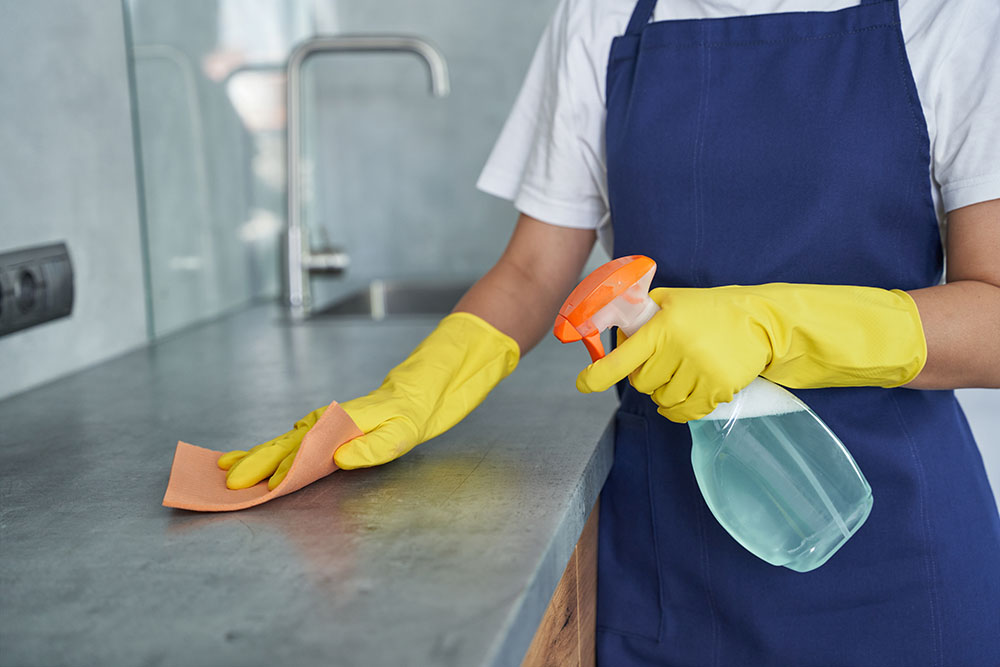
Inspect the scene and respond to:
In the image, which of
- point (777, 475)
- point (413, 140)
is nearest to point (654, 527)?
point (777, 475)

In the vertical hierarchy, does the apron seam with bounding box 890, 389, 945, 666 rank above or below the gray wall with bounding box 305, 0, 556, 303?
below

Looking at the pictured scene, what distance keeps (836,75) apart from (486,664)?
785mm

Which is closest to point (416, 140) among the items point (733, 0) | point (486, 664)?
point (733, 0)

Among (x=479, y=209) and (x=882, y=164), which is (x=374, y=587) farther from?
(x=479, y=209)

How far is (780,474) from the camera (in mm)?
896

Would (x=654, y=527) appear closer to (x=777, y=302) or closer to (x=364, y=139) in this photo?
(x=777, y=302)

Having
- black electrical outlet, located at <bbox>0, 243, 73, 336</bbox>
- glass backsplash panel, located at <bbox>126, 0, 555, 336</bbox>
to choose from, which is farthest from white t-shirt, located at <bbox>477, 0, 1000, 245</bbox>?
glass backsplash panel, located at <bbox>126, 0, 555, 336</bbox>

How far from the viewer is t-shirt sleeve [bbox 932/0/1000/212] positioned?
90 centimetres

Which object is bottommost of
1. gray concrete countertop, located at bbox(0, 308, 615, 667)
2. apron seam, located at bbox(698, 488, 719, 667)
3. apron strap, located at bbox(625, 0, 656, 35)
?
apron seam, located at bbox(698, 488, 719, 667)

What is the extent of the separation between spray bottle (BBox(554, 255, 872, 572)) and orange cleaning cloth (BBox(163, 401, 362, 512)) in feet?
0.84

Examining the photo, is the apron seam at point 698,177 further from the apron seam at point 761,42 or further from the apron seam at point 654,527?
the apron seam at point 654,527

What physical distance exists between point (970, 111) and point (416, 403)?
2.14 ft

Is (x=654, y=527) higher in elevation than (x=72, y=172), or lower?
lower

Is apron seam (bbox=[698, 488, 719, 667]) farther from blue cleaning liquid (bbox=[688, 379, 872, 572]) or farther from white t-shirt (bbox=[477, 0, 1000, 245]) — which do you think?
white t-shirt (bbox=[477, 0, 1000, 245])
